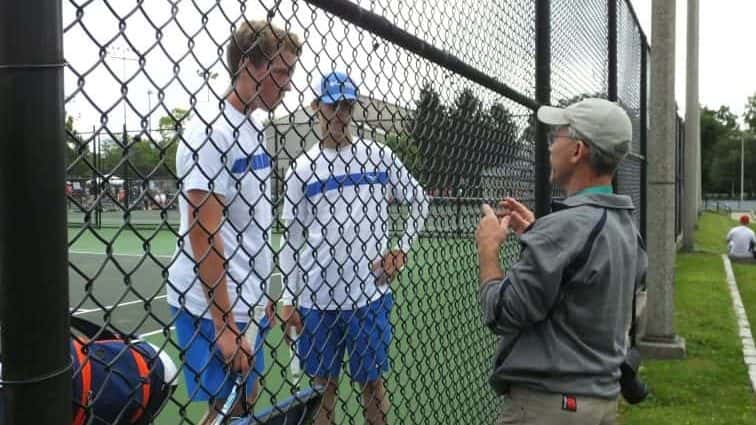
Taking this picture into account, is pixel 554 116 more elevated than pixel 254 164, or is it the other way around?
pixel 554 116

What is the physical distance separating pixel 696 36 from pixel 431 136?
59.8ft

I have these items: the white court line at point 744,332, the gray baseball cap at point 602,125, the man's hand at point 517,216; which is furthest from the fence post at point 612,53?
the gray baseball cap at point 602,125

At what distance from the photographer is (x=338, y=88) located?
2320mm

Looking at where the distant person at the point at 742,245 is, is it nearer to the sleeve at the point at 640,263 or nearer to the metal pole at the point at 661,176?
the metal pole at the point at 661,176

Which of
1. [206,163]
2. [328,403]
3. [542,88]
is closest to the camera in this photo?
[206,163]

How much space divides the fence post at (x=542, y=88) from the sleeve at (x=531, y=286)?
142 centimetres

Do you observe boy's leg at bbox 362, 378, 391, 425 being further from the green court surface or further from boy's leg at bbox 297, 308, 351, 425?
boy's leg at bbox 297, 308, 351, 425

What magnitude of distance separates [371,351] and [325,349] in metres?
0.29

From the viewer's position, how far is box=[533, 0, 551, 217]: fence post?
11.8ft

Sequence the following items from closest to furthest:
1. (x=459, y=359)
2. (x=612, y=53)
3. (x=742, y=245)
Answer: (x=459, y=359) → (x=612, y=53) → (x=742, y=245)

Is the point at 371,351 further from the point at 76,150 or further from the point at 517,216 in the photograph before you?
the point at 76,150

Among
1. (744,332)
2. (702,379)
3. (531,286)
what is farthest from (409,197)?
(744,332)

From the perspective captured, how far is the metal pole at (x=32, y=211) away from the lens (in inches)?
38.7

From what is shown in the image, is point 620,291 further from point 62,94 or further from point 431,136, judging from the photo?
point 62,94
